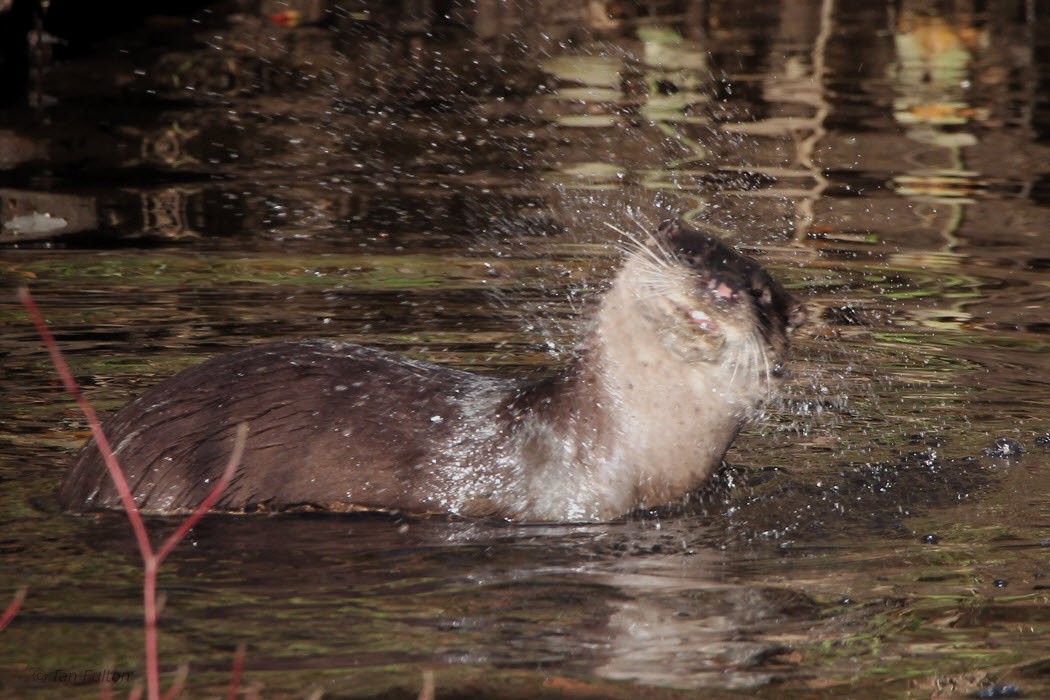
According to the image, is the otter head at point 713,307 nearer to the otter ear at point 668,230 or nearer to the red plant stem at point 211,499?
the otter ear at point 668,230

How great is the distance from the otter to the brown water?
9 centimetres

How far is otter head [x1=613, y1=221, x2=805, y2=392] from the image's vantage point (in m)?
3.57

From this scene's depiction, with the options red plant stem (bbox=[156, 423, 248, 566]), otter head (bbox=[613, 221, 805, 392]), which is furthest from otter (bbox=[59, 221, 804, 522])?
red plant stem (bbox=[156, 423, 248, 566])

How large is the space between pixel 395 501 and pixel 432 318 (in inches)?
78.7

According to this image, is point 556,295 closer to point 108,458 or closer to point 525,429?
point 525,429

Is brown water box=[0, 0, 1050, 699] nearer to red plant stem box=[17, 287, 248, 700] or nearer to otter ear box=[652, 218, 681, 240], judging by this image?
red plant stem box=[17, 287, 248, 700]

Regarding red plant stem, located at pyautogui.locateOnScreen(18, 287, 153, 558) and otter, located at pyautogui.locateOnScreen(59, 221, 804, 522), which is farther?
otter, located at pyautogui.locateOnScreen(59, 221, 804, 522)

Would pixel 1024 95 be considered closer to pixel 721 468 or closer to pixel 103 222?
pixel 103 222

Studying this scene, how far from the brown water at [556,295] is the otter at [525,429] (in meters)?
0.09

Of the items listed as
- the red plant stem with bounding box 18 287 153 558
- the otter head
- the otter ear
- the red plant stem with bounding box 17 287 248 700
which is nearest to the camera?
the red plant stem with bounding box 17 287 248 700

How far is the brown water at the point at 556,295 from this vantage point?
3027 mm

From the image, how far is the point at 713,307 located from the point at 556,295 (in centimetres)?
239

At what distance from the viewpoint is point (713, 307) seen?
11.7ft

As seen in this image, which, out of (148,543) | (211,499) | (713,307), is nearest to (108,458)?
(211,499)
